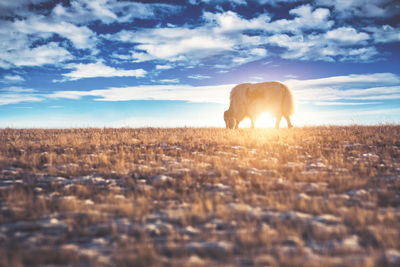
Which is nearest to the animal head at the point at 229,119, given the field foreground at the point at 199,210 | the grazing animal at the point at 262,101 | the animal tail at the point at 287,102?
the grazing animal at the point at 262,101

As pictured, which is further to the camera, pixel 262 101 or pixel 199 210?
pixel 262 101

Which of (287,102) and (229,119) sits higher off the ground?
(287,102)

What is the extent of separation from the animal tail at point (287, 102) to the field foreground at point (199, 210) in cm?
1067

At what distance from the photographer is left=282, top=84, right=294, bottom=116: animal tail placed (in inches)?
773

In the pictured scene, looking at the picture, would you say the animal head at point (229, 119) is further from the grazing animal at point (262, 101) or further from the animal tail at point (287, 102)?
the animal tail at point (287, 102)

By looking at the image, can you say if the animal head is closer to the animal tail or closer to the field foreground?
the animal tail

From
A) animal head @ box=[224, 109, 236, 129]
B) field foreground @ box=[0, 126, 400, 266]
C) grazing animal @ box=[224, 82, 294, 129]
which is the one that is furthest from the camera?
animal head @ box=[224, 109, 236, 129]

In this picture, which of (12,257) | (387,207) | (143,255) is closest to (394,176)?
(387,207)

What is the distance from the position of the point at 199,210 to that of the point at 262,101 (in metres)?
16.2

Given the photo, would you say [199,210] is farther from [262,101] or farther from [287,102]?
[287,102]

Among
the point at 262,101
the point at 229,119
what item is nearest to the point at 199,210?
the point at 262,101

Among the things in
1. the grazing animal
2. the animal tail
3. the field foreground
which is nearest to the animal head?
the grazing animal

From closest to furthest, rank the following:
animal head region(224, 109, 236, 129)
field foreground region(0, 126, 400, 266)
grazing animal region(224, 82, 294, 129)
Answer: field foreground region(0, 126, 400, 266), grazing animal region(224, 82, 294, 129), animal head region(224, 109, 236, 129)

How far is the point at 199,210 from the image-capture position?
4715mm
